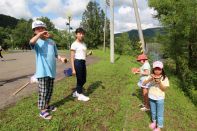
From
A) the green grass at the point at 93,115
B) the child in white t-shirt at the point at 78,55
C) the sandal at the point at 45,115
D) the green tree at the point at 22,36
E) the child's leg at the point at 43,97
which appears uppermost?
the green tree at the point at 22,36

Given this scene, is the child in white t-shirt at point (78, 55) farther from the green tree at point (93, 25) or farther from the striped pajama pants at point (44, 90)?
the green tree at point (93, 25)

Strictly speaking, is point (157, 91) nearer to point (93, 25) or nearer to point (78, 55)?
point (78, 55)

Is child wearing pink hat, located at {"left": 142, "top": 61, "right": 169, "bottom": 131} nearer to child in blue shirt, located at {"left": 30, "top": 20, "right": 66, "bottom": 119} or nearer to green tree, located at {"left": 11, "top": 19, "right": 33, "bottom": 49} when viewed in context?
child in blue shirt, located at {"left": 30, "top": 20, "right": 66, "bottom": 119}

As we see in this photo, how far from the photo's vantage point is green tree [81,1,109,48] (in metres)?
77.1

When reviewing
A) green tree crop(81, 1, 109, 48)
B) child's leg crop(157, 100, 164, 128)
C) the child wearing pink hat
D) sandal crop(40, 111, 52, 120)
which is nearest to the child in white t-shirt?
sandal crop(40, 111, 52, 120)

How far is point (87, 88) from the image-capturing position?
10.1 m

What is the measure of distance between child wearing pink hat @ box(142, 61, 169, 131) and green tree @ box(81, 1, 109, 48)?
231 feet

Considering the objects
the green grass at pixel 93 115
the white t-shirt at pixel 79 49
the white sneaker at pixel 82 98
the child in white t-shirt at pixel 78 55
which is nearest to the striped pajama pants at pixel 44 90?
the green grass at pixel 93 115

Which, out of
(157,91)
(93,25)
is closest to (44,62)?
(157,91)

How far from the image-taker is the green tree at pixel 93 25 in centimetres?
7706

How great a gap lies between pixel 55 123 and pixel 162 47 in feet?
73.3

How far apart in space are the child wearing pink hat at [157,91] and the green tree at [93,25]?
7043 cm

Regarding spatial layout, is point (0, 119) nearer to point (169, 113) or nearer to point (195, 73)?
point (169, 113)

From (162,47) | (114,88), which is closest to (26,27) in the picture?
(162,47)
